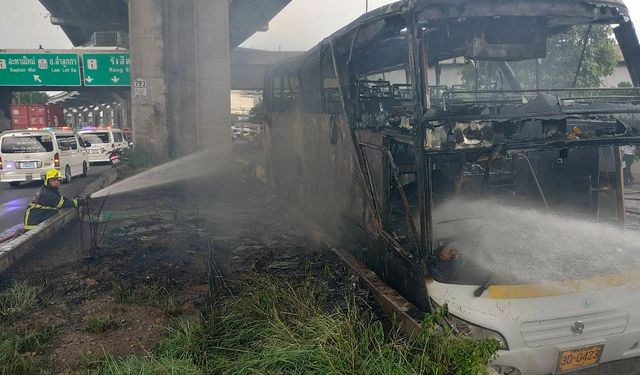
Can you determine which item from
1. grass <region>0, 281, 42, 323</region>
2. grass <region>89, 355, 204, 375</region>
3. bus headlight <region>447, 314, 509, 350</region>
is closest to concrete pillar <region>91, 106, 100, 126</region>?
grass <region>0, 281, 42, 323</region>

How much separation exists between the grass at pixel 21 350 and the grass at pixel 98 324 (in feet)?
1.08

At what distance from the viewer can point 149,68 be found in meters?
18.0

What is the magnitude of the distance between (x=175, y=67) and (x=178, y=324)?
1554 cm

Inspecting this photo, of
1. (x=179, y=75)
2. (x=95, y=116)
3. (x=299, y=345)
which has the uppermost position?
(x=95, y=116)

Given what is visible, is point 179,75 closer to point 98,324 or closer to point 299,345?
point 98,324

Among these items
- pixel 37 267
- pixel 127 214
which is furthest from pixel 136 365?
pixel 127 214

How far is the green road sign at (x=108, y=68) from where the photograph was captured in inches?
1007

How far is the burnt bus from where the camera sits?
354 centimetres

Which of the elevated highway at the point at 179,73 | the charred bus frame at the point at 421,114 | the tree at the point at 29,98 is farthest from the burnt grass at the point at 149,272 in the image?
the tree at the point at 29,98

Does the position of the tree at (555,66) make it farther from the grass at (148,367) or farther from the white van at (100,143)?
the white van at (100,143)

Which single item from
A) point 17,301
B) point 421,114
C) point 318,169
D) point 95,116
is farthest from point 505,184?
point 95,116

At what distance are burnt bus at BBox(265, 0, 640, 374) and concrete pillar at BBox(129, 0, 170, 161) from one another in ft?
44.5

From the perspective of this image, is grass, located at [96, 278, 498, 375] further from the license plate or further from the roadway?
the roadway

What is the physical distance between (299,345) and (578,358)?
1.94 metres
